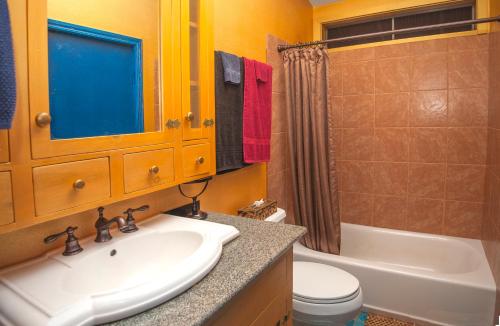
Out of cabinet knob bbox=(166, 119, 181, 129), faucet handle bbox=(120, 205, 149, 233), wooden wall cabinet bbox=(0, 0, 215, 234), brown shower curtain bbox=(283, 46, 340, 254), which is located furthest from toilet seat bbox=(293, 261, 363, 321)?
cabinet knob bbox=(166, 119, 181, 129)

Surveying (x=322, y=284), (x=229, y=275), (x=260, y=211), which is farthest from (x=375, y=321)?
(x=229, y=275)

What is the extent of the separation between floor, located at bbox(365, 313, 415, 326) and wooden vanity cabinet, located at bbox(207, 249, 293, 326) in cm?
109

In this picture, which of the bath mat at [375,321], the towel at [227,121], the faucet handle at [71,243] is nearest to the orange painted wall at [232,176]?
the faucet handle at [71,243]

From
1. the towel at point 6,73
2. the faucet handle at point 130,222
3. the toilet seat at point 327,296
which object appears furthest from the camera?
the toilet seat at point 327,296

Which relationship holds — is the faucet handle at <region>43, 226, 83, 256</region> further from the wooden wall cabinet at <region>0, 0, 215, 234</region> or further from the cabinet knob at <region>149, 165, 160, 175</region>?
the cabinet knob at <region>149, 165, 160, 175</region>

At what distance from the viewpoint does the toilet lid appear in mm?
1637

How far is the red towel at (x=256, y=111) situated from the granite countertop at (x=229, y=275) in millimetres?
593

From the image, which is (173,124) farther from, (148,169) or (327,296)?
(327,296)

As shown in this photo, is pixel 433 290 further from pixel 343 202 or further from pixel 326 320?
pixel 343 202

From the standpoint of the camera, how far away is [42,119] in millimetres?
787

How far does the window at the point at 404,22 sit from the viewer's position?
259 cm

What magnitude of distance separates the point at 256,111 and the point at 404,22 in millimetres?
1768

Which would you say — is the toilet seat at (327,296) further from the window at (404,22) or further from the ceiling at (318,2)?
the ceiling at (318,2)

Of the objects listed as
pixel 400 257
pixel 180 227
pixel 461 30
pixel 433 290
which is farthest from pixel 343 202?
pixel 180 227
